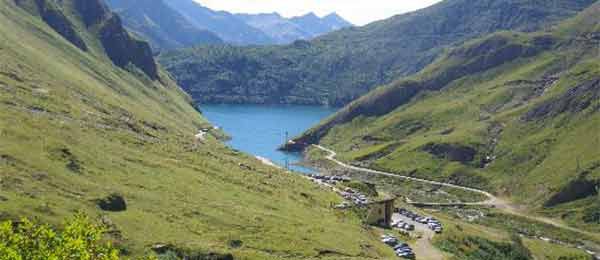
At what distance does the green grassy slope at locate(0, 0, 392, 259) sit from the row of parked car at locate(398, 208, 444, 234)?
46.9ft

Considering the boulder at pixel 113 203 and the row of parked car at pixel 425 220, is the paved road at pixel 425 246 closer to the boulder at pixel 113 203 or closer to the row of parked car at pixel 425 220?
the row of parked car at pixel 425 220

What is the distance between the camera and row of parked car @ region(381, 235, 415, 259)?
81688 mm

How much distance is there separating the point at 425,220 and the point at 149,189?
50.5 meters

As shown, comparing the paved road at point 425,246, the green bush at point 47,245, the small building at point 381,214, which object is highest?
the small building at point 381,214

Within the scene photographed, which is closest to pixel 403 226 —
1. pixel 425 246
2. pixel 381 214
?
pixel 381 214

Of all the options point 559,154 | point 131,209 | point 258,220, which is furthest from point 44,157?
point 559,154

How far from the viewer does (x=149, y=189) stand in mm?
82062

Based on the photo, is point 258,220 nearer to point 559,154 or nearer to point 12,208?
point 12,208

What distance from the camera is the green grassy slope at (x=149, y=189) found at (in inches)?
2472

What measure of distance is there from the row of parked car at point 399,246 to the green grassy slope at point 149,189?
6.63 feet

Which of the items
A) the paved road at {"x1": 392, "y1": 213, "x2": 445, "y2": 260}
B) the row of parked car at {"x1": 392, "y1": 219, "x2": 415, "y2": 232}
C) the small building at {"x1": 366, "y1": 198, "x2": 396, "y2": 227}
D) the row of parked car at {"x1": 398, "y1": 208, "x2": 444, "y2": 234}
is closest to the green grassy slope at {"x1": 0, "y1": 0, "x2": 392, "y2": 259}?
the small building at {"x1": 366, "y1": 198, "x2": 396, "y2": 227}

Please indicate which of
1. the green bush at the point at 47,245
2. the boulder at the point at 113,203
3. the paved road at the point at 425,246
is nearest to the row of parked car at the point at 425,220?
the paved road at the point at 425,246

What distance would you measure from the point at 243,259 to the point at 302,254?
9851 mm

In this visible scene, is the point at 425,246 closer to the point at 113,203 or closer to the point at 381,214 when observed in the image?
the point at 381,214
